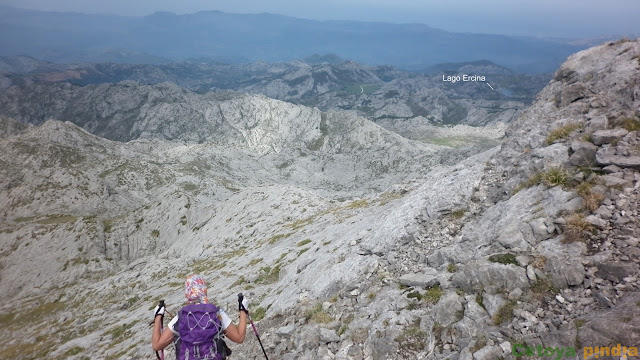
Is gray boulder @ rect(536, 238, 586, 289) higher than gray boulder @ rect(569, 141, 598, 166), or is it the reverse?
gray boulder @ rect(569, 141, 598, 166)

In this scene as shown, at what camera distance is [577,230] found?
11961 millimetres

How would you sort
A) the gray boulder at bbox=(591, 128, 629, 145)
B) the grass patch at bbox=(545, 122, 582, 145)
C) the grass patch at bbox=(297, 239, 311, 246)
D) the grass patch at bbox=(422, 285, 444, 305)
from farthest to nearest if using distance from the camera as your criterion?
1. the grass patch at bbox=(297, 239, 311, 246)
2. the grass patch at bbox=(545, 122, 582, 145)
3. the gray boulder at bbox=(591, 128, 629, 145)
4. the grass patch at bbox=(422, 285, 444, 305)

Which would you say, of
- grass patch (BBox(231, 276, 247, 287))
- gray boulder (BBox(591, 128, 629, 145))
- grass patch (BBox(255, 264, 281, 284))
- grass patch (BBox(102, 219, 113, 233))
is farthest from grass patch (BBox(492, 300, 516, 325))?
grass patch (BBox(102, 219, 113, 233))

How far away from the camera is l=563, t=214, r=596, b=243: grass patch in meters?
11.8

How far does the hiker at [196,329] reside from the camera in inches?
387

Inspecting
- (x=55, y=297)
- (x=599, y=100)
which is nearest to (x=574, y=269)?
(x=599, y=100)

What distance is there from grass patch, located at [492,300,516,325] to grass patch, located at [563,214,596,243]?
3391 mm

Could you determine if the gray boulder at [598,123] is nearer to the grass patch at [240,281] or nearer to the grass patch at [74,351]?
the grass patch at [240,281]

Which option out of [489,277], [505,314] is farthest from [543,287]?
[489,277]

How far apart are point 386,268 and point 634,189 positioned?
1126cm

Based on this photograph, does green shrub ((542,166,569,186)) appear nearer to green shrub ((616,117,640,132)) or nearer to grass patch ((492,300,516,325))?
green shrub ((616,117,640,132))

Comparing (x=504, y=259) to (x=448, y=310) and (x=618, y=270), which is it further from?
(x=618, y=270)

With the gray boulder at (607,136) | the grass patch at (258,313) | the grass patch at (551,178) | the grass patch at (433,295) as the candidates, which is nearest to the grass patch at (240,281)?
the grass patch at (258,313)

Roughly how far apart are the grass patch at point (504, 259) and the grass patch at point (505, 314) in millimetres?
1797
